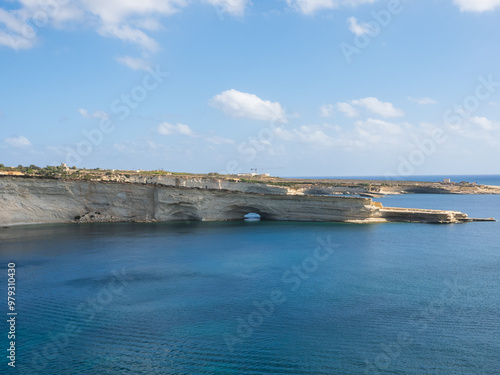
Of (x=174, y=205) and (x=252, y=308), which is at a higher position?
(x=174, y=205)

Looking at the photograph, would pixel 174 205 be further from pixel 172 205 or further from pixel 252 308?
pixel 252 308

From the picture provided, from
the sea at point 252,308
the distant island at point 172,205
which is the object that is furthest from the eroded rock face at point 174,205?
the sea at point 252,308

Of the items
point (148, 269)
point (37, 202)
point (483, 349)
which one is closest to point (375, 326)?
point (483, 349)

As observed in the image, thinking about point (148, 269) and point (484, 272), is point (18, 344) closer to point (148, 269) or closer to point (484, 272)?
point (148, 269)

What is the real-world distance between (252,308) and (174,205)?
35.7m

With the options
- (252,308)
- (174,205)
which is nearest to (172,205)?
(174,205)

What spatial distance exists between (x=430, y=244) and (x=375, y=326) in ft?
75.0

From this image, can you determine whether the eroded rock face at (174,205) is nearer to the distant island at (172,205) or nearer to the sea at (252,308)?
the distant island at (172,205)

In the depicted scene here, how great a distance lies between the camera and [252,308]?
18.4 metres

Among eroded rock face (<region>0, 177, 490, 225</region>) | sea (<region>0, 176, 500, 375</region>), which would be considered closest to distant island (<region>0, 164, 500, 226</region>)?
eroded rock face (<region>0, 177, 490, 225</region>)

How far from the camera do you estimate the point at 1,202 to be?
47594 mm

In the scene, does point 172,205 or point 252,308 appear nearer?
point 252,308

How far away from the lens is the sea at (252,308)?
13.7 meters

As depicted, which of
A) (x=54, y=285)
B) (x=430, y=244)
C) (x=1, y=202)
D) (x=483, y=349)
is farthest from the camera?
(x=1, y=202)
